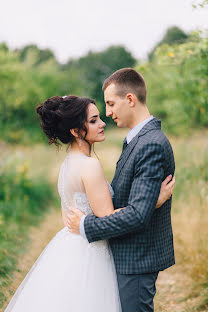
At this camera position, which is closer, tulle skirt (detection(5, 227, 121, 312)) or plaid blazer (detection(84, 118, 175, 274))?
plaid blazer (detection(84, 118, 175, 274))

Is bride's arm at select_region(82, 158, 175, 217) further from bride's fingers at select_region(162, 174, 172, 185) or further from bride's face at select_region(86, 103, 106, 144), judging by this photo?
bride's face at select_region(86, 103, 106, 144)

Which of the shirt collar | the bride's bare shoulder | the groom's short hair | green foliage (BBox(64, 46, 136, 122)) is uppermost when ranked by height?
the groom's short hair

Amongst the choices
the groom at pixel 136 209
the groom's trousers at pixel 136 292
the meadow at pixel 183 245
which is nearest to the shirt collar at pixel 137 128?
the groom at pixel 136 209

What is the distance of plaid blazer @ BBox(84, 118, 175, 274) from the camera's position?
2.24m

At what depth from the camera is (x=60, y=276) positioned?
2.54 meters

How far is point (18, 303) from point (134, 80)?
1.66 m

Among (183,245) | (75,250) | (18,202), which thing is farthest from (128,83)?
(18,202)

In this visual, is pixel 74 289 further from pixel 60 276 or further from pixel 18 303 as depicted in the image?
pixel 18 303

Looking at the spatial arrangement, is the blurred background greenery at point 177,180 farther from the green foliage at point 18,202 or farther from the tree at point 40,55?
the tree at point 40,55

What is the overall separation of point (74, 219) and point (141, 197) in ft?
1.76

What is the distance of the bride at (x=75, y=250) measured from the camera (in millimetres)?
2463

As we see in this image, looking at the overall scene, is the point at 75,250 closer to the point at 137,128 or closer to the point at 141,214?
the point at 141,214

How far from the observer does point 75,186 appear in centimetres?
261

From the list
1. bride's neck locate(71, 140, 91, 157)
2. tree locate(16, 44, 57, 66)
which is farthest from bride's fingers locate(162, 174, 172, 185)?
tree locate(16, 44, 57, 66)
